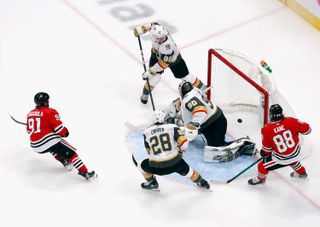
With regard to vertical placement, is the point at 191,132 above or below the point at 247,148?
above

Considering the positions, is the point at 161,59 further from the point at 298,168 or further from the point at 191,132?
the point at 298,168

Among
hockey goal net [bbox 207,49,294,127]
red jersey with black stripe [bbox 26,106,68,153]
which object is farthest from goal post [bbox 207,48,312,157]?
red jersey with black stripe [bbox 26,106,68,153]

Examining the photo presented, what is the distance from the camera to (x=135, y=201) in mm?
5156

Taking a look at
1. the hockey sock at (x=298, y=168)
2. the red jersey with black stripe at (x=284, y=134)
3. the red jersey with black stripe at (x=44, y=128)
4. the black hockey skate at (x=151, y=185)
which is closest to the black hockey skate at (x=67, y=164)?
the red jersey with black stripe at (x=44, y=128)

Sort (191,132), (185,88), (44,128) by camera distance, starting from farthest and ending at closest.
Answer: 1. (185,88)
2. (44,128)
3. (191,132)

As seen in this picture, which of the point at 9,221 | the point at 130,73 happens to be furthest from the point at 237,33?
the point at 9,221

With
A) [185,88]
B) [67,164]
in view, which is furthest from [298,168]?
[67,164]

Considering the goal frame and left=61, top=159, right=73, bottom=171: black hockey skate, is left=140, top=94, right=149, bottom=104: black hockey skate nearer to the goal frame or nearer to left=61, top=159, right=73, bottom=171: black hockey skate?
the goal frame

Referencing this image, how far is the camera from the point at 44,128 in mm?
5105

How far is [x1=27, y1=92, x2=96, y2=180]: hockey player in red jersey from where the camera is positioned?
508 cm

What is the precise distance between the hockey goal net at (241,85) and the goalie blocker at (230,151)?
0.22m

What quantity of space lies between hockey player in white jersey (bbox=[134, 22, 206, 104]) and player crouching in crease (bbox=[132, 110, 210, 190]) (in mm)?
1040

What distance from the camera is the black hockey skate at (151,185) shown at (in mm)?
5156

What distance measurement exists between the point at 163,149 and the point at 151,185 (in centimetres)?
42
